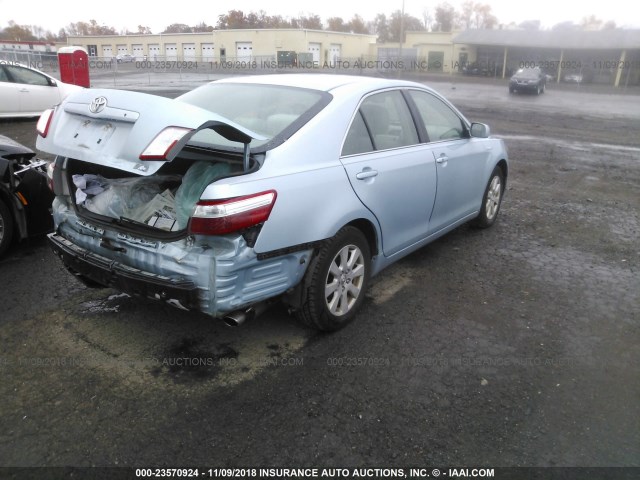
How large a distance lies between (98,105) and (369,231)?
191 cm

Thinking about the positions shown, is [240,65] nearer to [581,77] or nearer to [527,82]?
[527,82]

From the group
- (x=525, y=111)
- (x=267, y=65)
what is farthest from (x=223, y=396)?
(x=267, y=65)

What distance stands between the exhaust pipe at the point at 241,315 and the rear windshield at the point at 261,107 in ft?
3.02

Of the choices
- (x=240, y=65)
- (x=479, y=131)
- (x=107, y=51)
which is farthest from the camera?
(x=107, y=51)

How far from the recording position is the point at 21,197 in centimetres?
471

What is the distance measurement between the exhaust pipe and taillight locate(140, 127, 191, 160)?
0.95 meters

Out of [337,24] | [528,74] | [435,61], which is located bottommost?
[528,74]

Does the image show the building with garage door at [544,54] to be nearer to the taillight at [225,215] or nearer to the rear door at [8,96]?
the rear door at [8,96]

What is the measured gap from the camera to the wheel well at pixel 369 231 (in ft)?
11.8

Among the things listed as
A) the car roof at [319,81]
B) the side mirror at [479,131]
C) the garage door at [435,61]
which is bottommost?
the side mirror at [479,131]

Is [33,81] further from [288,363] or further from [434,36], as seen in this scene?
[434,36]

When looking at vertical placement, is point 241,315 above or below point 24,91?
below

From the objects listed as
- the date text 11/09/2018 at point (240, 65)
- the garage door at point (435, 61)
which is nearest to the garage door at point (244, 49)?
the date text 11/09/2018 at point (240, 65)

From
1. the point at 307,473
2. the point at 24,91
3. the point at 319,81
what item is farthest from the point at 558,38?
the point at 307,473
